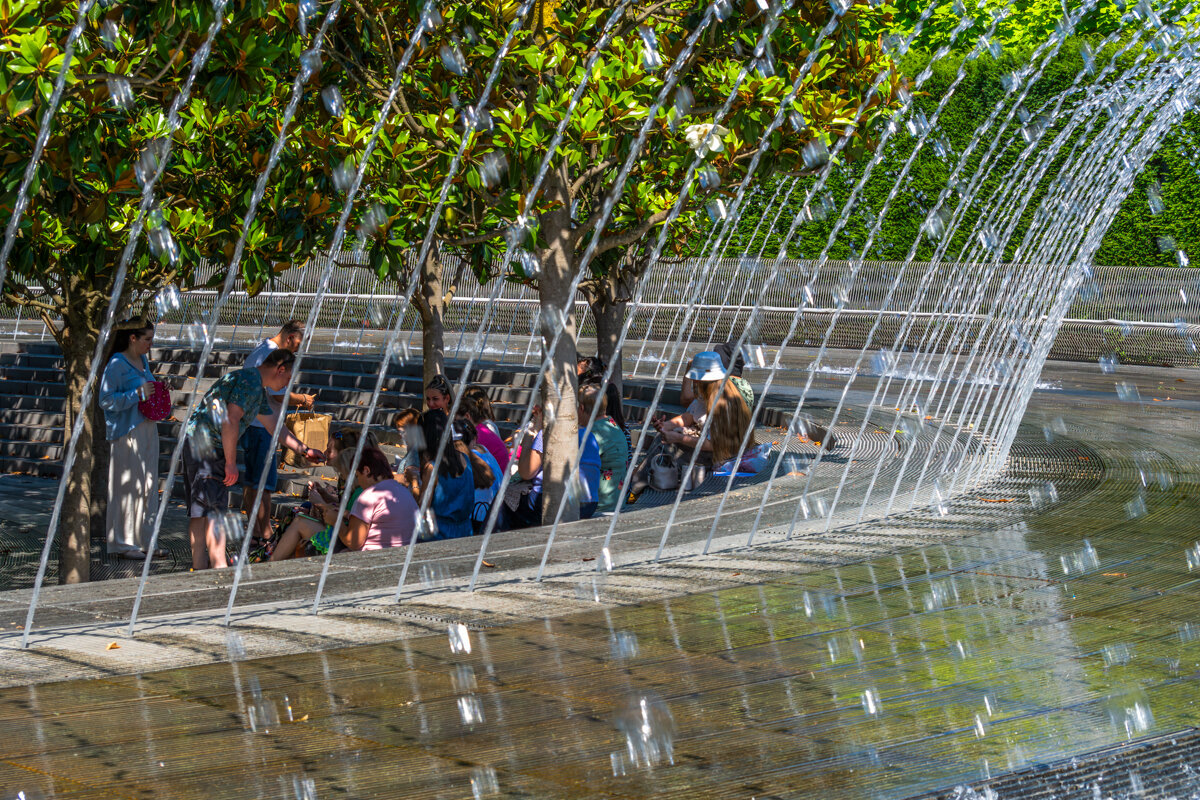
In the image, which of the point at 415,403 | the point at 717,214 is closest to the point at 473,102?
the point at 717,214

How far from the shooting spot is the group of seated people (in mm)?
7184

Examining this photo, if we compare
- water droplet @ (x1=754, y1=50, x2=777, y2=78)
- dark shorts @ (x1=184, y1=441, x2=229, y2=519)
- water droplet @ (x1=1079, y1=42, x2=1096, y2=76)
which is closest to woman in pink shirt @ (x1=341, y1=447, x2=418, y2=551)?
dark shorts @ (x1=184, y1=441, x2=229, y2=519)

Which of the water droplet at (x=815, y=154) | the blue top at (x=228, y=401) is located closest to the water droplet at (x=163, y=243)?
the blue top at (x=228, y=401)

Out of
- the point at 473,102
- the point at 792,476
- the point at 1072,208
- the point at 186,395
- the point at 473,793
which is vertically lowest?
the point at 473,793

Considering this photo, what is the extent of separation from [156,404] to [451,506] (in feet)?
7.10

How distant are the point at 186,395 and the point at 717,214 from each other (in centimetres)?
1139

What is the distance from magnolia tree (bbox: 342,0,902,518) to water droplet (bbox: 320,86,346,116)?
21 cm

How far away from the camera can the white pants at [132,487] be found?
8.99 m

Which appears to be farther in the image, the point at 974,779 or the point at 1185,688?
the point at 1185,688

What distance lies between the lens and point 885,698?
422 centimetres

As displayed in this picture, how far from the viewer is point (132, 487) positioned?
9.12 meters

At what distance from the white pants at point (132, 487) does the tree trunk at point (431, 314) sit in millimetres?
4709

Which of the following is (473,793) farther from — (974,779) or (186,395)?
(186,395)

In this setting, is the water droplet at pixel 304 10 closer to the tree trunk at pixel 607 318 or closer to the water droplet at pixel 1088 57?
the tree trunk at pixel 607 318
